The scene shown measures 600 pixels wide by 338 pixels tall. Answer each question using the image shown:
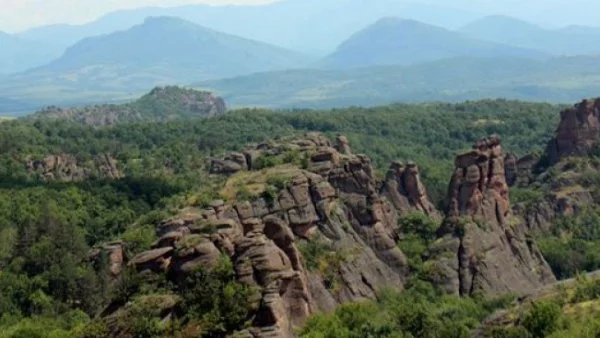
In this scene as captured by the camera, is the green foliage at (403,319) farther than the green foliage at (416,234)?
No

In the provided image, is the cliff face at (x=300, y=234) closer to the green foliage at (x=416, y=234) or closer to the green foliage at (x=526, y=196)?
the green foliage at (x=416, y=234)

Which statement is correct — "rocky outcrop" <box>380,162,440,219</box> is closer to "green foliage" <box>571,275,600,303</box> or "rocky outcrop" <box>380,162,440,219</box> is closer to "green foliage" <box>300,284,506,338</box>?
"green foliage" <box>300,284,506,338</box>

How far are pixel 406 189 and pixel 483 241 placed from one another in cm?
1613

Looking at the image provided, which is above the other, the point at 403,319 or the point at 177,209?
the point at 177,209

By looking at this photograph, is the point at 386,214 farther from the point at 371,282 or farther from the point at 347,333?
the point at 347,333

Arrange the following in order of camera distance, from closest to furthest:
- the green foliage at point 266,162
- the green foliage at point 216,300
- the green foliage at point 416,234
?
the green foliage at point 216,300, the green foliage at point 416,234, the green foliage at point 266,162

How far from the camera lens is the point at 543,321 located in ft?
123

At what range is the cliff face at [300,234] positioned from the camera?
140 feet

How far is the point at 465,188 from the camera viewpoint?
220 feet

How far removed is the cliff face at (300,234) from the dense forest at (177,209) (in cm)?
122

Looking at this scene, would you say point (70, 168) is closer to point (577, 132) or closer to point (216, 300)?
point (577, 132)

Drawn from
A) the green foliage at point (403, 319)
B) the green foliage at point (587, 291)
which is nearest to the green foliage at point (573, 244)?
the green foliage at point (403, 319)

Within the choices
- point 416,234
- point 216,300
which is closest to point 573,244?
point 416,234

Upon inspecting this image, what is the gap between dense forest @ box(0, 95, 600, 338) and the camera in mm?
42031
